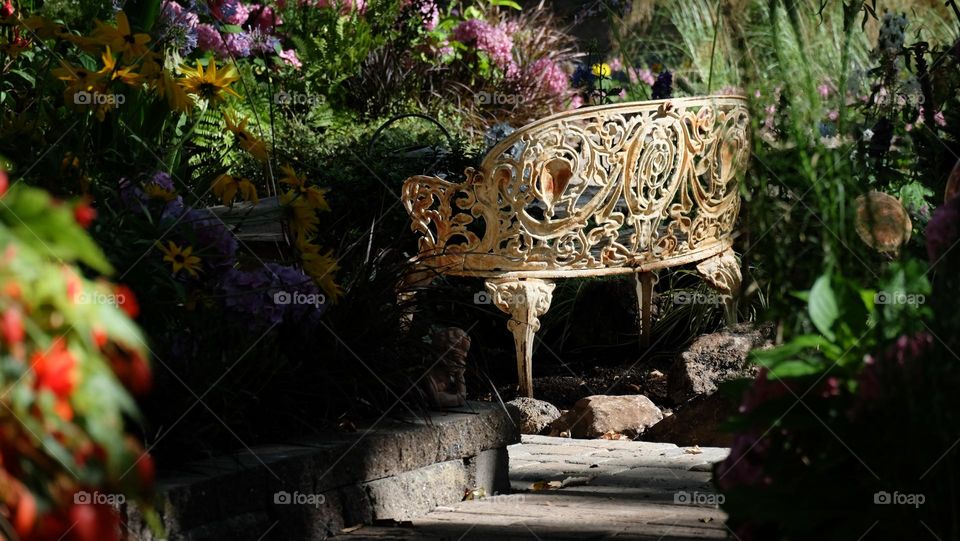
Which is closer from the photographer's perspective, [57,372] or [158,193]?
[57,372]

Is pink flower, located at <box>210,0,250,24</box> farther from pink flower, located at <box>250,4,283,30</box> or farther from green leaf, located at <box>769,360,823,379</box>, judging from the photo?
green leaf, located at <box>769,360,823,379</box>

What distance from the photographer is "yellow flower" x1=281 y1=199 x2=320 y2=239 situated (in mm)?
→ 3260

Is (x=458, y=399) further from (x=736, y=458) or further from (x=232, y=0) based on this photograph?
(x=232, y=0)

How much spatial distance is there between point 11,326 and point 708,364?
494 cm

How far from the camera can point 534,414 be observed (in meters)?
5.44

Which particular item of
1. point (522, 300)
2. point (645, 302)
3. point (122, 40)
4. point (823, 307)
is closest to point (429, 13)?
point (645, 302)

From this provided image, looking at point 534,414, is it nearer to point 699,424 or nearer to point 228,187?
point 699,424

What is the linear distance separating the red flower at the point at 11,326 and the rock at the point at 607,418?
4098 millimetres

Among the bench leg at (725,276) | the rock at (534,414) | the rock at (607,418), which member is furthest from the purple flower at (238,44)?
the rock at (607,418)

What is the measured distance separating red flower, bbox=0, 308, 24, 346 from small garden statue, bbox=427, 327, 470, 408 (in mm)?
2456

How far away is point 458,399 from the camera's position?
3.58 metres

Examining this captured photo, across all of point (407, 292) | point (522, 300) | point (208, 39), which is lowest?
point (522, 300)

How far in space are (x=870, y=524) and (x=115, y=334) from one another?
1.13m

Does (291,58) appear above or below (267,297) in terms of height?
above
